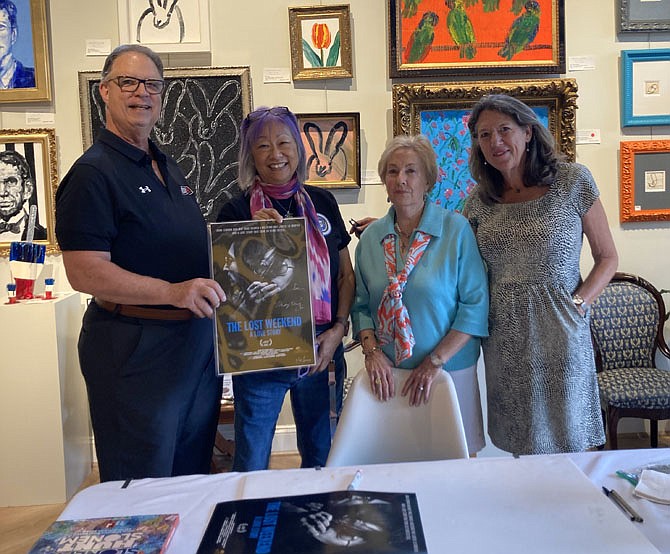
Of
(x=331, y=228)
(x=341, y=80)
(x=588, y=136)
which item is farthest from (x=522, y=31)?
(x=331, y=228)

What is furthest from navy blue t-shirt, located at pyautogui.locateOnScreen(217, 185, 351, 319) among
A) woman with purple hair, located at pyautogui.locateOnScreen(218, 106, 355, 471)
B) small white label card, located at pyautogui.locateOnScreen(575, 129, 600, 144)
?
small white label card, located at pyautogui.locateOnScreen(575, 129, 600, 144)

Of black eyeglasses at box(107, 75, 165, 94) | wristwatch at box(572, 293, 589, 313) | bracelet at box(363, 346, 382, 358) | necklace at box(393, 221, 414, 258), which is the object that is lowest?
bracelet at box(363, 346, 382, 358)

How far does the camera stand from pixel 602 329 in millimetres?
3324

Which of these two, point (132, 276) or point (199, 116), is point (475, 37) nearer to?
point (199, 116)

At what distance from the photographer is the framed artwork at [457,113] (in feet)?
11.1

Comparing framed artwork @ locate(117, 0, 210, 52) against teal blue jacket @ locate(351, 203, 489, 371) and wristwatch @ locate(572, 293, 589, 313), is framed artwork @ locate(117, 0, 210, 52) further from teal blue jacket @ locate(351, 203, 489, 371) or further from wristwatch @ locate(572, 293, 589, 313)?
wristwatch @ locate(572, 293, 589, 313)

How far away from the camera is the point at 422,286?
1903 mm

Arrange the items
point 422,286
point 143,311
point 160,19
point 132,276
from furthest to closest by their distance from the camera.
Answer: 1. point 160,19
2. point 422,286
3. point 143,311
4. point 132,276

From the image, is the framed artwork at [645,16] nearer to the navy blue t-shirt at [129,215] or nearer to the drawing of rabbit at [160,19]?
the drawing of rabbit at [160,19]

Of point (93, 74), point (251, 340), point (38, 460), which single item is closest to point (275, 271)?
point (251, 340)

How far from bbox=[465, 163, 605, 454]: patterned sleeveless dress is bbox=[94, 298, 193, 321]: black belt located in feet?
3.38

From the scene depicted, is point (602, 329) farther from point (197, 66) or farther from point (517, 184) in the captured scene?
point (197, 66)

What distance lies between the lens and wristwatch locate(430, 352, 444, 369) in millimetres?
1814

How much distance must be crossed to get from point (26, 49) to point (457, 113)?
2.51 meters
